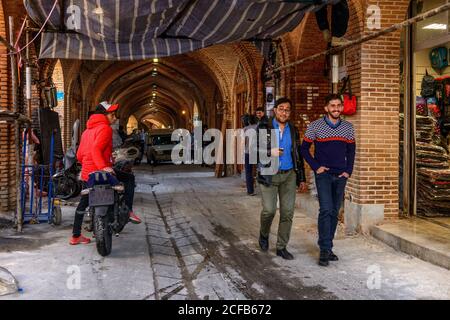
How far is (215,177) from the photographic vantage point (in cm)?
1653

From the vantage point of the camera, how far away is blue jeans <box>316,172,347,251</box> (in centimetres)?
552

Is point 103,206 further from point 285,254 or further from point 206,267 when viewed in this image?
point 285,254

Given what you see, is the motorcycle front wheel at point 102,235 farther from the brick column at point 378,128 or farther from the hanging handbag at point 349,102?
the hanging handbag at point 349,102

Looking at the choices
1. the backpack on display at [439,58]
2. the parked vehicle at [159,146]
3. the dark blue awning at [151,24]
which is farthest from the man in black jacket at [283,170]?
the parked vehicle at [159,146]

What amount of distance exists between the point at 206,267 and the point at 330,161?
1.73m

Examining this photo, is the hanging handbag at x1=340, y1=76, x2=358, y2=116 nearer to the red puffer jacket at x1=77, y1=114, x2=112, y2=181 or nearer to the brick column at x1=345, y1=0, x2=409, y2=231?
the brick column at x1=345, y1=0, x2=409, y2=231

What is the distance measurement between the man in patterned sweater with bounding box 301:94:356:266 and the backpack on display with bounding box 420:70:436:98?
4.02m

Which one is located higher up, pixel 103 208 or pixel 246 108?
pixel 246 108

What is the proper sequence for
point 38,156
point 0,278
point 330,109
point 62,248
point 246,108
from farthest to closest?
point 246,108, point 38,156, point 62,248, point 330,109, point 0,278

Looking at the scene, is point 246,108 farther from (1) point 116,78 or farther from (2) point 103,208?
(1) point 116,78

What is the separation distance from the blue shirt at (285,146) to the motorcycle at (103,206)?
1920 millimetres

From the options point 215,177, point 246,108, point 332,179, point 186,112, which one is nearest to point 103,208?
point 332,179

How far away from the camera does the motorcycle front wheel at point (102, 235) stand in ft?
18.8

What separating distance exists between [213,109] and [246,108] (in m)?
10.1
